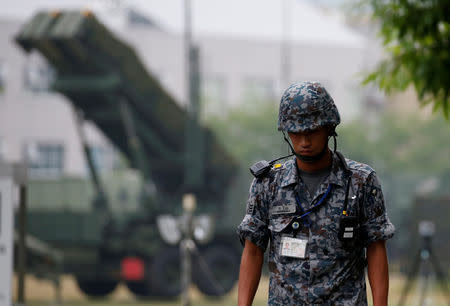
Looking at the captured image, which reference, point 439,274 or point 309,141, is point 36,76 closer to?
point 439,274

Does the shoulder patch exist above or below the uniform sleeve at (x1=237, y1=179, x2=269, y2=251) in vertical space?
above

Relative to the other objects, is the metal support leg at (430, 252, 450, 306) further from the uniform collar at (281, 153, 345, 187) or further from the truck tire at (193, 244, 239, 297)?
the uniform collar at (281, 153, 345, 187)

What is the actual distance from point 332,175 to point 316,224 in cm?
16

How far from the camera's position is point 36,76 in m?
19.2

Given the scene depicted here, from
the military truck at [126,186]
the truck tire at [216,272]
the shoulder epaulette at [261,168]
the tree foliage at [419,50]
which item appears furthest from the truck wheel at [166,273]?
the shoulder epaulette at [261,168]

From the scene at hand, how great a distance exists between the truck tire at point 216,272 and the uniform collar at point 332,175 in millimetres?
13811

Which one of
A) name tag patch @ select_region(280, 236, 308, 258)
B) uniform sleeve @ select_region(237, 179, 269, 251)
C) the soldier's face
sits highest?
the soldier's face

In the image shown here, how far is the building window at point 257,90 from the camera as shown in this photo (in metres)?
26.6

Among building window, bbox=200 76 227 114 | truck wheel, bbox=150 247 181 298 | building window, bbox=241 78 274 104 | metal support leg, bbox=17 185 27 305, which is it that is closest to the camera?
metal support leg, bbox=17 185 27 305

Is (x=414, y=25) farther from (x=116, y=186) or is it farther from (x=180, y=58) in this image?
(x=180, y=58)

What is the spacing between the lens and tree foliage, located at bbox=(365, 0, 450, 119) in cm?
631

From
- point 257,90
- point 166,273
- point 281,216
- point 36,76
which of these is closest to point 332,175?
point 281,216

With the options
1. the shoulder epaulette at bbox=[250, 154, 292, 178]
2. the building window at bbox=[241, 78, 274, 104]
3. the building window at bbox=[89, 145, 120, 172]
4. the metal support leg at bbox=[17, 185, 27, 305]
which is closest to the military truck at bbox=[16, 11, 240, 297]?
the building window at bbox=[89, 145, 120, 172]

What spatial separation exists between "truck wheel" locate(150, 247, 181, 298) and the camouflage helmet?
13.6 m
